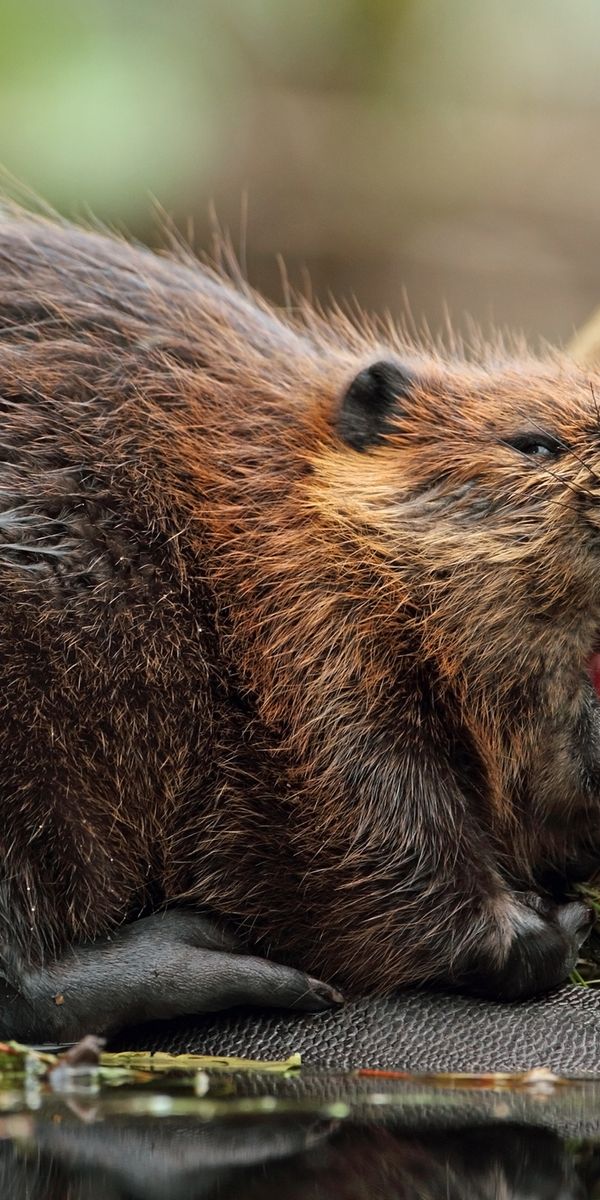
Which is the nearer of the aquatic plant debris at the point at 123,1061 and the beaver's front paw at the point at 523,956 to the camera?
the aquatic plant debris at the point at 123,1061

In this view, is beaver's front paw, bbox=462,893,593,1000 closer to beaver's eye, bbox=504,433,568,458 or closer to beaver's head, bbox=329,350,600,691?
beaver's head, bbox=329,350,600,691

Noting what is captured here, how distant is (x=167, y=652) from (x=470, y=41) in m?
6.60

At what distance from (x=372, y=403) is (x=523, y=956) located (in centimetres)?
126

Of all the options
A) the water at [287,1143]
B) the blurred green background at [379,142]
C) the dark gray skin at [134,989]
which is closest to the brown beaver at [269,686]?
the dark gray skin at [134,989]

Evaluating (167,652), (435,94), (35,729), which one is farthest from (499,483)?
(435,94)

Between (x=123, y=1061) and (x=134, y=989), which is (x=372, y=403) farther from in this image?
(x=123, y=1061)

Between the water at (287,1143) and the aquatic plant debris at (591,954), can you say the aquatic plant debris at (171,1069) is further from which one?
the aquatic plant debris at (591,954)

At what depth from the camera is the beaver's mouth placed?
3.35 meters

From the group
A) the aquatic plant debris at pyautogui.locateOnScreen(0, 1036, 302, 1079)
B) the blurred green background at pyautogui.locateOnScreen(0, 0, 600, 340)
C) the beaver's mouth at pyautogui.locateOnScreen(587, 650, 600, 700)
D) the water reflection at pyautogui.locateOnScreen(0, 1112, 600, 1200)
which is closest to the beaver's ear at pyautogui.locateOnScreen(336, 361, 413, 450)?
the beaver's mouth at pyautogui.locateOnScreen(587, 650, 600, 700)

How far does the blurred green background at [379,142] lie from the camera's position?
8.12 metres

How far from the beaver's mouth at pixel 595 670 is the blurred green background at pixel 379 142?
517 cm

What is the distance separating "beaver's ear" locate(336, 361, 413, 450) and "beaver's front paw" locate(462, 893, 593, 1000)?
3.52ft

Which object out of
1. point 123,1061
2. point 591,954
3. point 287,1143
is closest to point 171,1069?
point 123,1061

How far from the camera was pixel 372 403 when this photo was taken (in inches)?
144
